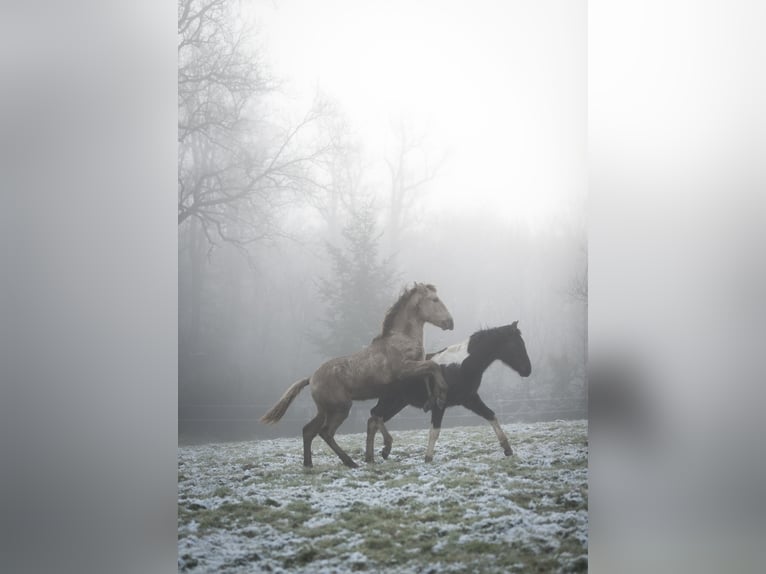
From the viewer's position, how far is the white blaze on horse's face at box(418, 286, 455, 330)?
13.0 ft

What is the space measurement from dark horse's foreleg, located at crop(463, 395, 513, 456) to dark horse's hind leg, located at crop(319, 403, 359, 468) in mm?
685

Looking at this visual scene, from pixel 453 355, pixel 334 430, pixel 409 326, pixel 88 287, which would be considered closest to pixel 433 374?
pixel 453 355

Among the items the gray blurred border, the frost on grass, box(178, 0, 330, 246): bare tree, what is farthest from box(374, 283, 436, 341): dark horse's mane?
the gray blurred border

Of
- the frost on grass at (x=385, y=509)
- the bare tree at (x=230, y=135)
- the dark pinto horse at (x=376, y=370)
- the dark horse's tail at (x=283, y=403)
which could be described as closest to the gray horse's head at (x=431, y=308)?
the dark pinto horse at (x=376, y=370)

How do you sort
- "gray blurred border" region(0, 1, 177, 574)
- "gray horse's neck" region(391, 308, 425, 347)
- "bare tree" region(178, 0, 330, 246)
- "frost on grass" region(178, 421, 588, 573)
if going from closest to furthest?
1. "gray blurred border" region(0, 1, 177, 574)
2. "frost on grass" region(178, 421, 588, 573)
3. "bare tree" region(178, 0, 330, 246)
4. "gray horse's neck" region(391, 308, 425, 347)

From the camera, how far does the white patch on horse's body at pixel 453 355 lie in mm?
3949

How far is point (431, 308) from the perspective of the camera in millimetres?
3957

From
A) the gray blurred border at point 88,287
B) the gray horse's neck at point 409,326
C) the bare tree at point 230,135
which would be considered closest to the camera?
the gray blurred border at point 88,287

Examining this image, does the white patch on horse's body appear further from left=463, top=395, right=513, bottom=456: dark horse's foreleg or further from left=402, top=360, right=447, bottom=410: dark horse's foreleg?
left=463, top=395, right=513, bottom=456: dark horse's foreleg

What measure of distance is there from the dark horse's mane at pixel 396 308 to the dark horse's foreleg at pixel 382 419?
367 mm

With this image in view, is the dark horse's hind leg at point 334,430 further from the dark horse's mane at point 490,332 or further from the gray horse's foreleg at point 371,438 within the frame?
the dark horse's mane at point 490,332

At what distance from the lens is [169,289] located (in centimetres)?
377

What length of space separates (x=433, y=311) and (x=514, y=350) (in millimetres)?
522

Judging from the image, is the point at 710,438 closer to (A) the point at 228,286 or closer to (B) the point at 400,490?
(B) the point at 400,490
